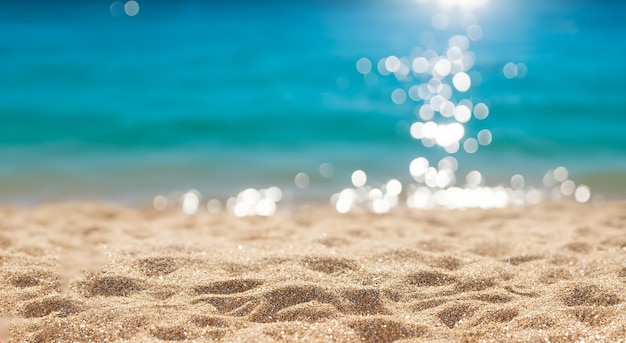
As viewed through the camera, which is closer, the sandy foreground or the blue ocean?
the sandy foreground

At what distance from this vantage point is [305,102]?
7.16 meters

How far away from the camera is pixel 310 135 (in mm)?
6281

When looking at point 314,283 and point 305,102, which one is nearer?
point 314,283

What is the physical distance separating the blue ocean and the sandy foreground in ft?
4.60

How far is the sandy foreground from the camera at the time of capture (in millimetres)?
2270

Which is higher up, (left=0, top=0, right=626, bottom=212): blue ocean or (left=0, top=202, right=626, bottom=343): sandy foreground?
(left=0, top=0, right=626, bottom=212): blue ocean

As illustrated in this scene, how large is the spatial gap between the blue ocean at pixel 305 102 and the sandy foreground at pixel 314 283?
1.40 meters

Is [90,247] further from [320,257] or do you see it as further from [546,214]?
[546,214]

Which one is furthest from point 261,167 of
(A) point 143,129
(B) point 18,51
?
(B) point 18,51

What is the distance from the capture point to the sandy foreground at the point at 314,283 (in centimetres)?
227

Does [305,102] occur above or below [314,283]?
above

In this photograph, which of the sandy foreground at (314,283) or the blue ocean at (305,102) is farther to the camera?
the blue ocean at (305,102)

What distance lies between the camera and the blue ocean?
5363mm

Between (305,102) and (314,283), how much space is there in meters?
4.69
